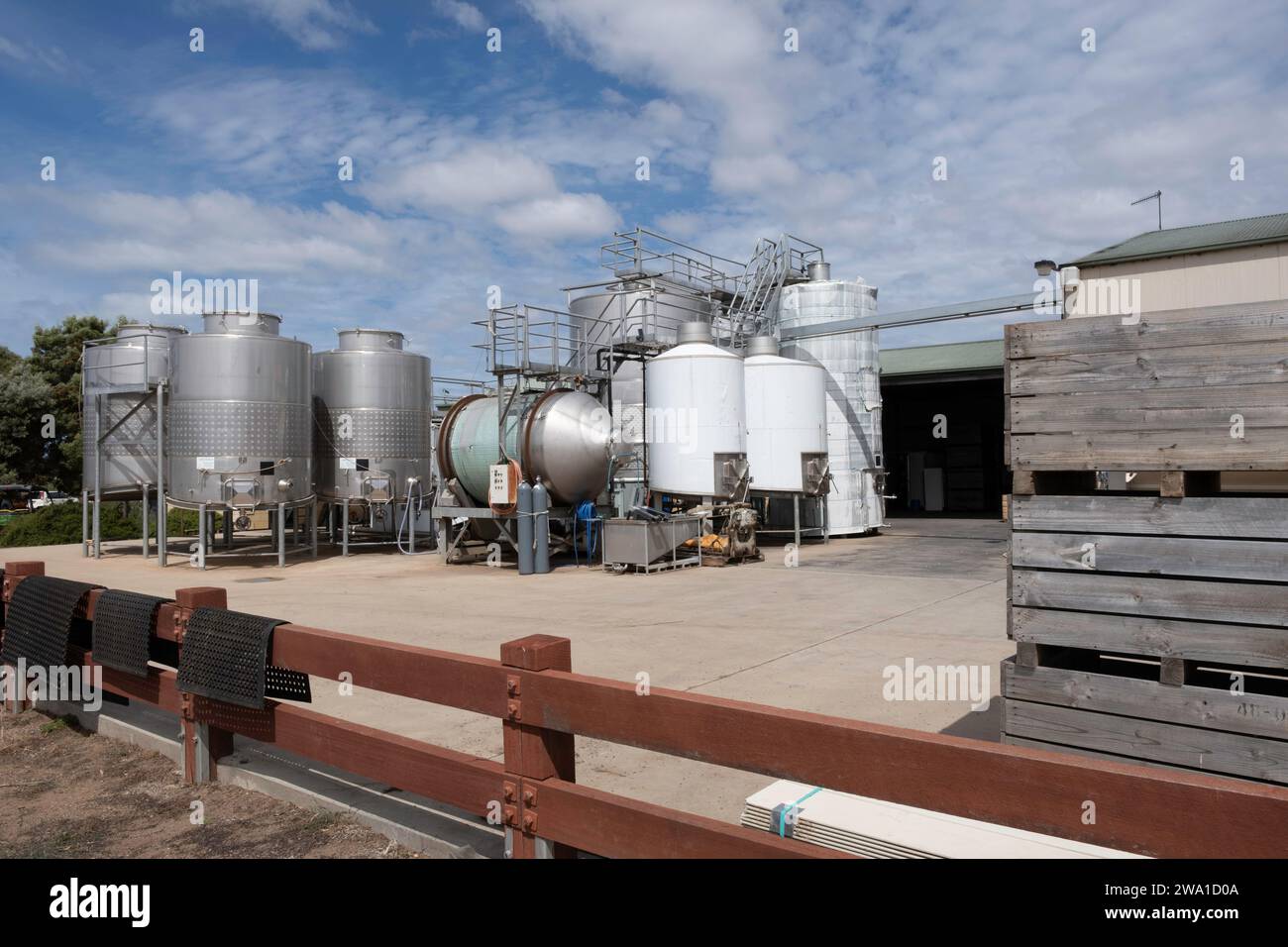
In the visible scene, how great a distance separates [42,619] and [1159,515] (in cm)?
736

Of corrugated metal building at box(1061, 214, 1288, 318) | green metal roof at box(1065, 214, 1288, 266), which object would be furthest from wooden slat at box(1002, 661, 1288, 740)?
green metal roof at box(1065, 214, 1288, 266)

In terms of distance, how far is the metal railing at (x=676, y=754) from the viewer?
2248mm

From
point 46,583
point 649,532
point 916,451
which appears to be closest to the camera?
point 46,583

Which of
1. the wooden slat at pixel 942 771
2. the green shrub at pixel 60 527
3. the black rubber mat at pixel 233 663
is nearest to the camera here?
the wooden slat at pixel 942 771

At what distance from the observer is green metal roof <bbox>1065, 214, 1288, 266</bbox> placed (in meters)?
17.4

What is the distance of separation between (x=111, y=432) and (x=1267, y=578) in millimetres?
26006

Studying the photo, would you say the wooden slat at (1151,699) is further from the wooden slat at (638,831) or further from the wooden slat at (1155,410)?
the wooden slat at (638,831)

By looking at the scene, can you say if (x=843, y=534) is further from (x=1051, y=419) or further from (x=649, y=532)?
(x=1051, y=419)

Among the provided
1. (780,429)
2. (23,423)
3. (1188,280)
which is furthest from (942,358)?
(23,423)

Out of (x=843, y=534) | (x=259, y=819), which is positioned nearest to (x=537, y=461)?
(x=843, y=534)

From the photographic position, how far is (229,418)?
2053 centimetres

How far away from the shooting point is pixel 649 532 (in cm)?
1781

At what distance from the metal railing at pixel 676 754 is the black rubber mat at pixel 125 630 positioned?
1009 millimetres

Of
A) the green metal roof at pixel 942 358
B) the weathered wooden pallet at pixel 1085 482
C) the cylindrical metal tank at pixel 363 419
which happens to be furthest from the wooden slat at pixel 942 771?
the green metal roof at pixel 942 358
